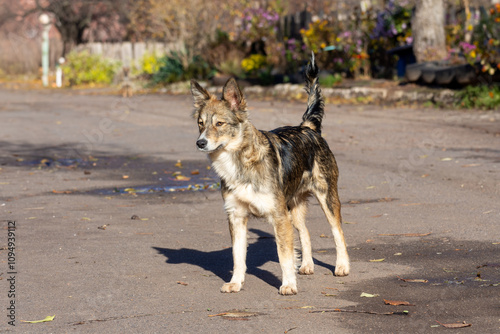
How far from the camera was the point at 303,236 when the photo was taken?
6.59m

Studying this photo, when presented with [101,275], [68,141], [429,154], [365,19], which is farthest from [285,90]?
[101,275]

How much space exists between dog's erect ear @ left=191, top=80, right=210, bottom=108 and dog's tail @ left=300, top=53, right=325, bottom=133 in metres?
1.24

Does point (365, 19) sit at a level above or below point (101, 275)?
above

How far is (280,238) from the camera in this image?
5777 mm

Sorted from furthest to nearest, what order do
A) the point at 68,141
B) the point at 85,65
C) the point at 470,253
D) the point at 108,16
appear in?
1. the point at 108,16
2. the point at 85,65
3. the point at 68,141
4. the point at 470,253

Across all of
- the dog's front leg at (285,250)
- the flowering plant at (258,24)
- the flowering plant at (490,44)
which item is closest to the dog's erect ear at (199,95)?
the dog's front leg at (285,250)

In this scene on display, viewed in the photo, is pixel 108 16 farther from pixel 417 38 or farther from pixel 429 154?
pixel 429 154

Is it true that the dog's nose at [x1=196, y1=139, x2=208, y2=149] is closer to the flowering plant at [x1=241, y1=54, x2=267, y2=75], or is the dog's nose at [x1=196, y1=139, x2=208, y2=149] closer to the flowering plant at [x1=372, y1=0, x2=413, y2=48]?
the flowering plant at [x1=372, y1=0, x2=413, y2=48]

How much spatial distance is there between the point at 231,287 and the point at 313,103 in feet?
6.92

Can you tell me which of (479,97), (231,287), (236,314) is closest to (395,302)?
(236,314)

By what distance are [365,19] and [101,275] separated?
72.4 feet

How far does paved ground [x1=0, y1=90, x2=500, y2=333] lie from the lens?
17.0ft

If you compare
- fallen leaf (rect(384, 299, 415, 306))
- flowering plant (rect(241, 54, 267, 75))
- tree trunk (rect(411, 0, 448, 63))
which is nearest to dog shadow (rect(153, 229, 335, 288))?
fallen leaf (rect(384, 299, 415, 306))

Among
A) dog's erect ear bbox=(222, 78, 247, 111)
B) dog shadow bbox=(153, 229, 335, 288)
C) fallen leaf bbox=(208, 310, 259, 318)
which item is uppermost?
dog's erect ear bbox=(222, 78, 247, 111)
